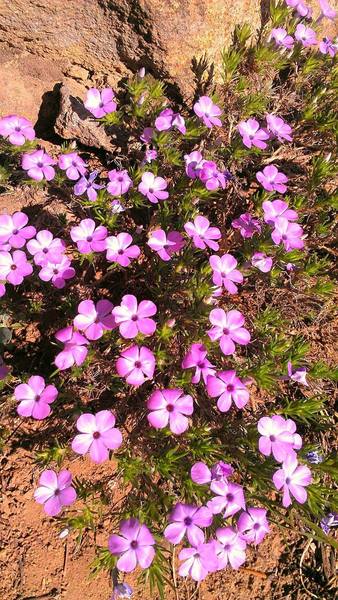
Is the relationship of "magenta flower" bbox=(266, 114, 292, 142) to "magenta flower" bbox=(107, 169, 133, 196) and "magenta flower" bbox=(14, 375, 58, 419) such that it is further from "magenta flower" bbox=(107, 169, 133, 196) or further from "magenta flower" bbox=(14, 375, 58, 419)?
"magenta flower" bbox=(14, 375, 58, 419)

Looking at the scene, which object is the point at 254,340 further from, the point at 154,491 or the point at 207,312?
the point at 154,491

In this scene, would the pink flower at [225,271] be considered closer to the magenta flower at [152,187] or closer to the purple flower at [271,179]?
the magenta flower at [152,187]

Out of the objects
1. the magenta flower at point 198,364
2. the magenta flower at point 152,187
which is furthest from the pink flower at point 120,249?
the magenta flower at point 198,364

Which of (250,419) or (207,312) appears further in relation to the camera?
(250,419)

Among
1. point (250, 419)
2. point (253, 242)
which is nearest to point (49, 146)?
point (253, 242)

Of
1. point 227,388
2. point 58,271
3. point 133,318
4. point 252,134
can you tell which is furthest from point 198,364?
point 252,134
